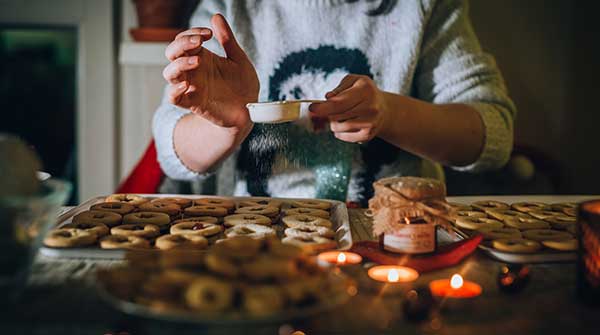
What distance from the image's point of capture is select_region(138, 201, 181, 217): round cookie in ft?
3.12

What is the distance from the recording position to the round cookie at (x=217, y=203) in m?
1.00

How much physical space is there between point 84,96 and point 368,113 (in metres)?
1.39

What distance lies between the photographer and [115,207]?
97cm

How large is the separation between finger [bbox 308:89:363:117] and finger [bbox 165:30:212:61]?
0.20 metres

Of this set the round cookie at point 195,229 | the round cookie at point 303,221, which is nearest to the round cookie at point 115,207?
the round cookie at point 195,229

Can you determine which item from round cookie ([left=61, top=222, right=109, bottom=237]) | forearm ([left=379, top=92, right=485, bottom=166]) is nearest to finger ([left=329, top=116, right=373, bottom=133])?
forearm ([left=379, top=92, right=485, bottom=166])

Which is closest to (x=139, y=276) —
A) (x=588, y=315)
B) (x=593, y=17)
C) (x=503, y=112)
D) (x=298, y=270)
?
(x=298, y=270)

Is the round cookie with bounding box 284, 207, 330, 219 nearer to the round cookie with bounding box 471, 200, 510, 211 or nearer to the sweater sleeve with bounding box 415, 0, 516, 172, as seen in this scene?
the round cookie with bounding box 471, 200, 510, 211

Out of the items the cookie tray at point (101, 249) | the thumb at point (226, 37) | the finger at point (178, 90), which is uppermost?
the thumb at point (226, 37)

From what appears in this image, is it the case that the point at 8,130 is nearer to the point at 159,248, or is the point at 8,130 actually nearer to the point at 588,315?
the point at 159,248

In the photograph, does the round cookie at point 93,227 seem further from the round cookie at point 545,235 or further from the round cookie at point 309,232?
the round cookie at point 545,235

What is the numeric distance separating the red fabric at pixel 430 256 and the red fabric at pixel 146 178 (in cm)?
89

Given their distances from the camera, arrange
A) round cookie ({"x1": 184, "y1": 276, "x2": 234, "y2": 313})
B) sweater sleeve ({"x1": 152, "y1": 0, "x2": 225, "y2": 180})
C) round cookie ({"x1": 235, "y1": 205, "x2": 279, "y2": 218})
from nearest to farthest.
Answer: round cookie ({"x1": 184, "y1": 276, "x2": 234, "y2": 313}) → round cookie ({"x1": 235, "y1": 205, "x2": 279, "y2": 218}) → sweater sleeve ({"x1": 152, "y1": 0, "x2": 225, "y2": 180})

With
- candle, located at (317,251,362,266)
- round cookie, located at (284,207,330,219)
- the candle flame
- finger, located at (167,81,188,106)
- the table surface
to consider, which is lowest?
the table surface
